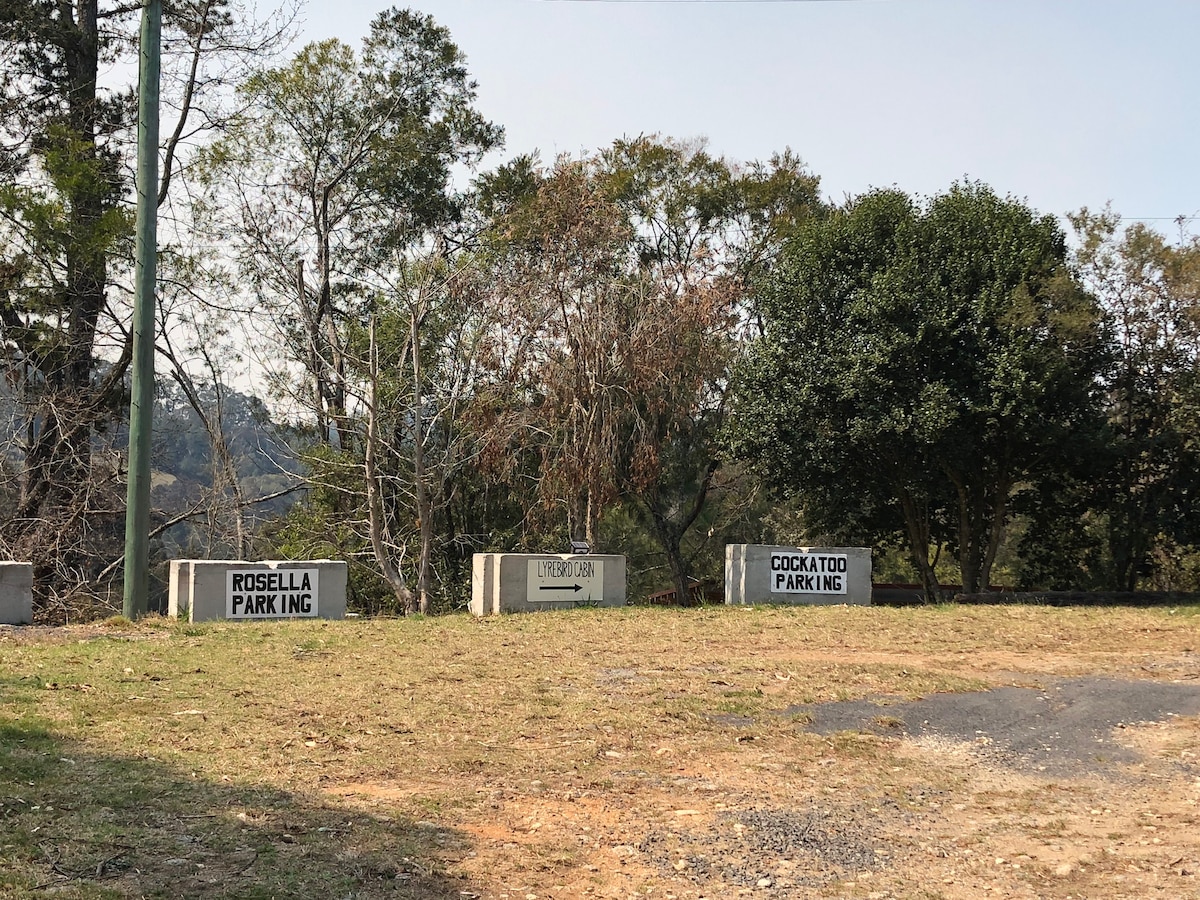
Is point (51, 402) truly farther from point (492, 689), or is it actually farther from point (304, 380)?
point (492, 689)

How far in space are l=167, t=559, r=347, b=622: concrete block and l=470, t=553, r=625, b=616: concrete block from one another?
2076mm

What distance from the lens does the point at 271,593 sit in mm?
14938

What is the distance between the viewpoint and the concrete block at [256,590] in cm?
1460

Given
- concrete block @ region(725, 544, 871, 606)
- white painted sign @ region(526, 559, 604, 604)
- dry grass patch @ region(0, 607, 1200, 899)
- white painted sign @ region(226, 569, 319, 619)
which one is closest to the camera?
dry grass patch @ region(0, 607, 1200, 899)

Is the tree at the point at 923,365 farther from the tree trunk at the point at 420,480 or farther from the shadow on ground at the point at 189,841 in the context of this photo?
the shadow on ground at the point at 189,841

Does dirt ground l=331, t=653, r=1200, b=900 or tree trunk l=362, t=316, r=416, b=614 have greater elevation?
tree trunk l=362, t=316, r=416, b=614

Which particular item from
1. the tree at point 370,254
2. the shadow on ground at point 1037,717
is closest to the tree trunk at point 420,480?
the tree at point 370,254

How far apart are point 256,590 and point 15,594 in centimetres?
273

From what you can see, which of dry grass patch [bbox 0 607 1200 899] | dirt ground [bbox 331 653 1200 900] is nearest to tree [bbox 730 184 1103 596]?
dry grass patch [bbox 0 607 1200 899]

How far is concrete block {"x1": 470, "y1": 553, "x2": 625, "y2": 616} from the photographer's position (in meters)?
16.3

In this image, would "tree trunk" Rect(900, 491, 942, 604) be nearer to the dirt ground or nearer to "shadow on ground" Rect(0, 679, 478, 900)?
the dirt ground

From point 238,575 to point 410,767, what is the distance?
8.68m

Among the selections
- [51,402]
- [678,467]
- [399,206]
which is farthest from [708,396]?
[51,402]

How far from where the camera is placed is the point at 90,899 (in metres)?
4.35
